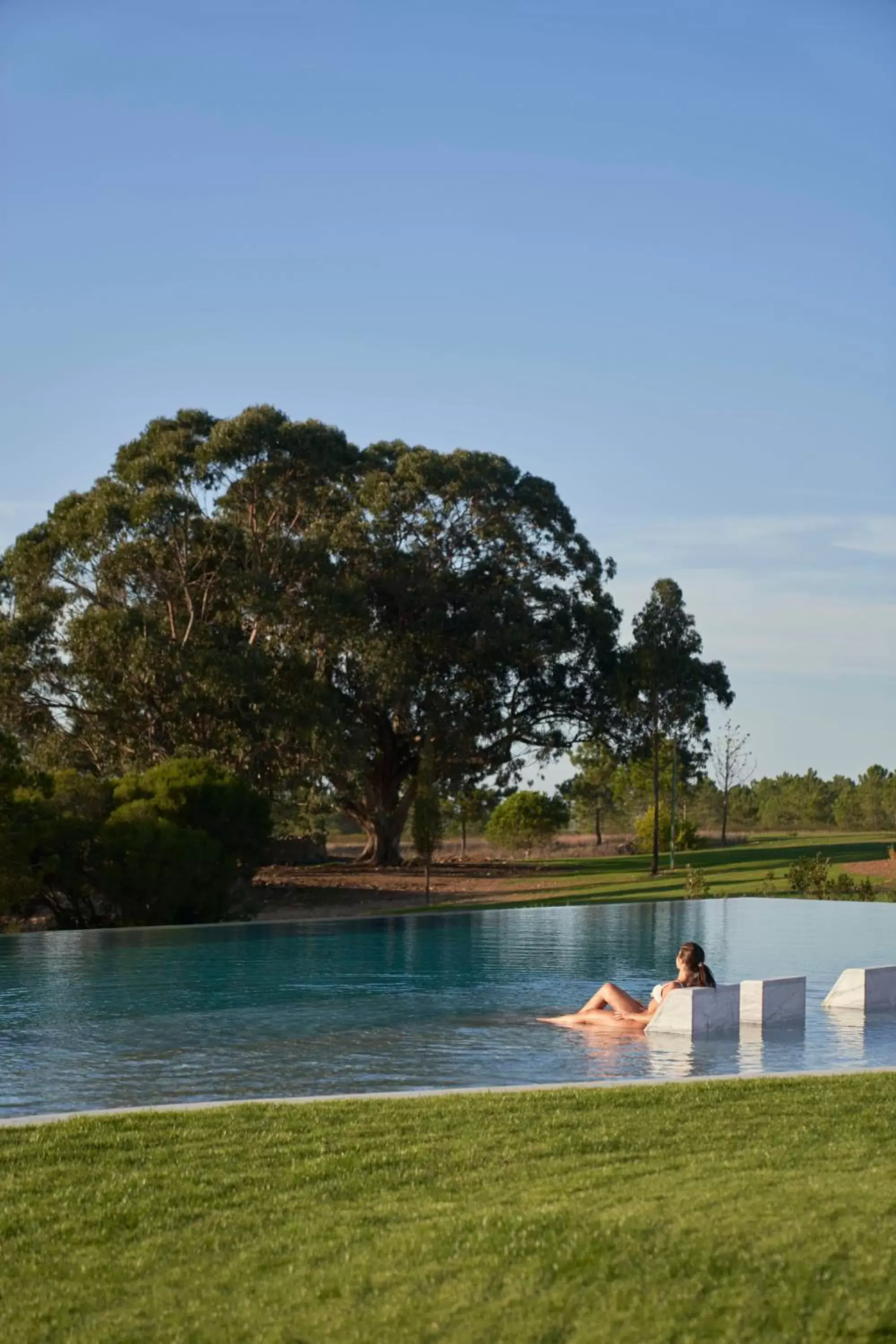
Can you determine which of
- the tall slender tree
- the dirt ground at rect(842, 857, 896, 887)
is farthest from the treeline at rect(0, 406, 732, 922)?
the dirt ground at rect(842, 857, 896, 887)

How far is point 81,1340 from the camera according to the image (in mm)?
4340

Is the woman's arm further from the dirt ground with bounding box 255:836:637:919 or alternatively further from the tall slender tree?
the tall slender tree

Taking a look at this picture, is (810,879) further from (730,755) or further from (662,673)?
(730,755)

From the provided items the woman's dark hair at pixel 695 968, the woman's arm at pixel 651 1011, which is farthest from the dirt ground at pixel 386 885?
the woman's dark hair at pixel 695 968

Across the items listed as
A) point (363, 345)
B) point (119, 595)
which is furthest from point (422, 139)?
point (119, 595)

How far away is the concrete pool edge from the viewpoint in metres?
6.97

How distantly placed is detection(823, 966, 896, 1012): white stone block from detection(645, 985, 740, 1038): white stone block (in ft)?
5.03

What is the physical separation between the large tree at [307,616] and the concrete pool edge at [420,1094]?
2313cm

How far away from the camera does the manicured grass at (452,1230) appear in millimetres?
4379

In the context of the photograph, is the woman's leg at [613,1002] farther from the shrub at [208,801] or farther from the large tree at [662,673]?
the large tree at [662,673]

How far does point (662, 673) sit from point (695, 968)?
26957mm

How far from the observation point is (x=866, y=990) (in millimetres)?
11914

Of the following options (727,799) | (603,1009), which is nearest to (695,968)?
(603,1009)

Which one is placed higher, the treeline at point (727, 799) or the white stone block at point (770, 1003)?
the treeline at point (727, 799)
